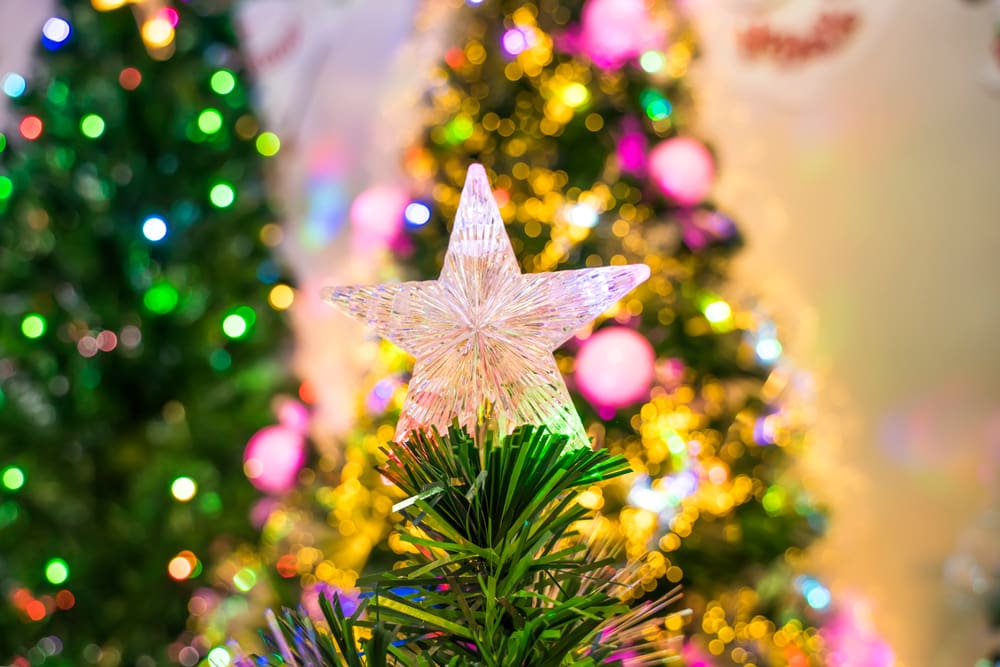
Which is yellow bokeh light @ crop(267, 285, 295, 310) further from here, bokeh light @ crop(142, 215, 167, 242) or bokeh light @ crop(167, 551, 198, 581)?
bokeh light @ crop(167, 551, 198, 581)

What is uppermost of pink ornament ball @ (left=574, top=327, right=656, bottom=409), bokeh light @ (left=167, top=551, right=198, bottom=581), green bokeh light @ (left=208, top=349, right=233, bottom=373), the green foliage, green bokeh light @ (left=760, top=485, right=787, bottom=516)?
the green foliage

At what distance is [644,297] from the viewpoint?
1.32m

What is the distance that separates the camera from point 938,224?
4.95 feet

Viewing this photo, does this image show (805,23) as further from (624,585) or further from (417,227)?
(624,585)

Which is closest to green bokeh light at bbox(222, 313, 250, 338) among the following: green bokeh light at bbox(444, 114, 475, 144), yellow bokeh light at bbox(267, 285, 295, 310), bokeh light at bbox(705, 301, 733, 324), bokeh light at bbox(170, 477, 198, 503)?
yellow bokeh light at bbox(267, 285, 295, 310)

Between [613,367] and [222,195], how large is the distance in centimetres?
94

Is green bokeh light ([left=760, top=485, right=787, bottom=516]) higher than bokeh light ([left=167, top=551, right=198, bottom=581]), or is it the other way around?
green bokeh light ([left=760, top=485, right=787, bottom=516])

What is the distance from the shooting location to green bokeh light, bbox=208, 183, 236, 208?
1.61 meters

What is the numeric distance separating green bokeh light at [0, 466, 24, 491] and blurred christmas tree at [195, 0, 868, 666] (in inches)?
18.4

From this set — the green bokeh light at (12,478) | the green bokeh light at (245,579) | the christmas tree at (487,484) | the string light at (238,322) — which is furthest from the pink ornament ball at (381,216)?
the christmas tree at (487,484)

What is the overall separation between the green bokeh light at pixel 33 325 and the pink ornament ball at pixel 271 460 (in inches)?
16.8

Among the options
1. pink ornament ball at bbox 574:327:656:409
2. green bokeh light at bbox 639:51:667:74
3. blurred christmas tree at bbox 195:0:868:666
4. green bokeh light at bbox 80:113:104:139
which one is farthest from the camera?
green bokeh light at bbox 80:113:104:139

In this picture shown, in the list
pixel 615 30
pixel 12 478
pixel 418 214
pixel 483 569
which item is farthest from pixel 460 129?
pixel 483 569

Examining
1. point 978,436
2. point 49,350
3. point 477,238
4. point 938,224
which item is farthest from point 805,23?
point 49,350
